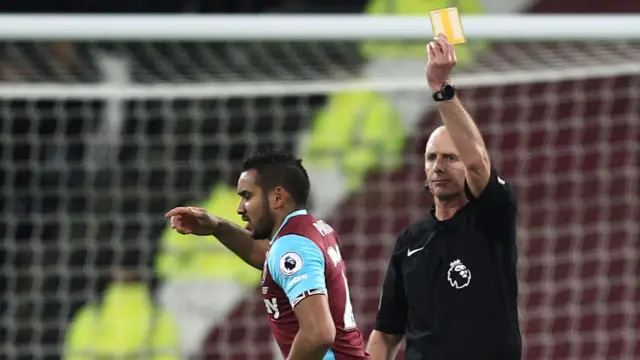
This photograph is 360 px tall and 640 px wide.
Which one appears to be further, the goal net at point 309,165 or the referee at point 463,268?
the goal net at point 309,165

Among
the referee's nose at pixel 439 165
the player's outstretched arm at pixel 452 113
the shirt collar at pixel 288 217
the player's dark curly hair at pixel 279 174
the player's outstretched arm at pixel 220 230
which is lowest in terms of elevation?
the player's outstretched arm at pixel 220 230

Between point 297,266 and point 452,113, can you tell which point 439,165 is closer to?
point 452,113

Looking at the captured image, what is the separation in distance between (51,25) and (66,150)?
1.65 metres

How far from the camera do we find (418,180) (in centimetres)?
583

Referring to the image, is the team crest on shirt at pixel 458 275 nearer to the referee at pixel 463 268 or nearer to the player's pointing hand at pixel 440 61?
the referee at pixel 463 268

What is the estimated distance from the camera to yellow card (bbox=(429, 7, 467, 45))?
2.71 metres

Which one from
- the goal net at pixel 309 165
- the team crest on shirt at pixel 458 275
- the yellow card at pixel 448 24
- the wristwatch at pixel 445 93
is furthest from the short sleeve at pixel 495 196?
the goal net at pixel 309 165

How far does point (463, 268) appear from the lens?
2922mm

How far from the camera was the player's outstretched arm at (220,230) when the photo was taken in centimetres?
313

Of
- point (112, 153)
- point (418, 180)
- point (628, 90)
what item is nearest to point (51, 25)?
point (112, 153)

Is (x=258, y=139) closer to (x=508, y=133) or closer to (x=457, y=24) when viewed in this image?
(x=508, y=133)

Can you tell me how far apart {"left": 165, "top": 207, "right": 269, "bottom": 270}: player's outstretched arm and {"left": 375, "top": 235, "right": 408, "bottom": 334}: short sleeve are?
1.27ft

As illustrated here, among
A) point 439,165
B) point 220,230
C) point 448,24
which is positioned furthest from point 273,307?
point 448,24

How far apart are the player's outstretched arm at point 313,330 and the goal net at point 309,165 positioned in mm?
2796
